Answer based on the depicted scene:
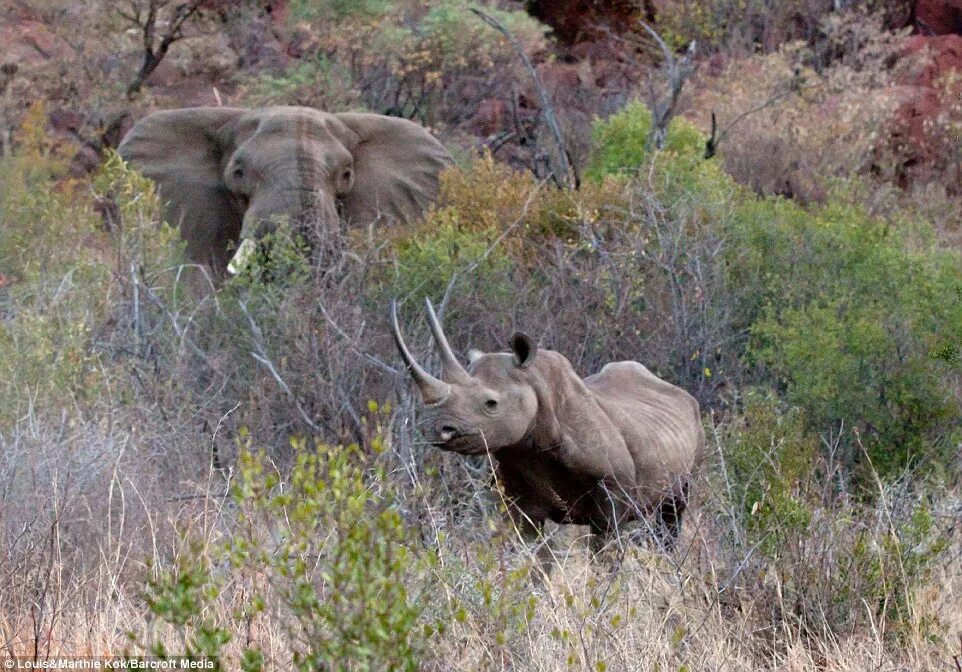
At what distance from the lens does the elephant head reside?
12258mm

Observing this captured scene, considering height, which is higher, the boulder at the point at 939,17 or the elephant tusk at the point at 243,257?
the elephant tusk at the point at 243,257

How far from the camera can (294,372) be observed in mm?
8711

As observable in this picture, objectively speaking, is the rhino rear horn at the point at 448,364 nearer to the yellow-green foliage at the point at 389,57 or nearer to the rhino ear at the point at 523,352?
the rhino ear at the point at 523,352

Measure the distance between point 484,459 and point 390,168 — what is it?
632 cm

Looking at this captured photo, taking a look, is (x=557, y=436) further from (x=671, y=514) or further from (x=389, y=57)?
(x=389, y=57)

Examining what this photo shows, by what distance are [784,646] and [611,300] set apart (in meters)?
3.92

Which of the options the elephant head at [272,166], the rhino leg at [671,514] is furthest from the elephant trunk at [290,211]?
the rhino leg at [671,514]

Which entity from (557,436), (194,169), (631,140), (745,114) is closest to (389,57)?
(745,114)

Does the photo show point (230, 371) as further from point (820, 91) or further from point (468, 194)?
point (820, 91)

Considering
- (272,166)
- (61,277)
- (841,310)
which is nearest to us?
(841,310)

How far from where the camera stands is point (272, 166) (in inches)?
481

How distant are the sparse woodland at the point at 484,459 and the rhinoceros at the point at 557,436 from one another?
0.57 ft

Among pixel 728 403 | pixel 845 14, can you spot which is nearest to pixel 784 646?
pixel 728 403

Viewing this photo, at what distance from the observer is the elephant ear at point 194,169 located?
13.0 m
